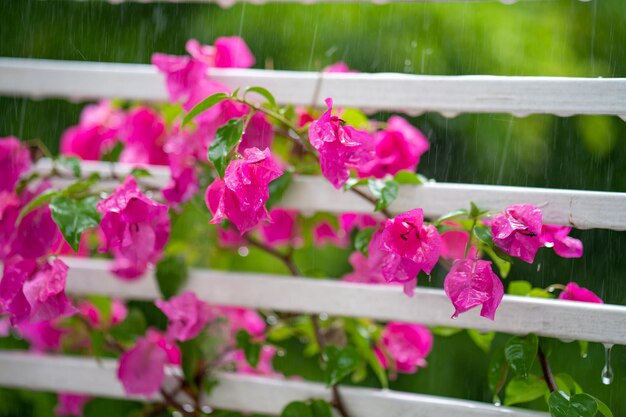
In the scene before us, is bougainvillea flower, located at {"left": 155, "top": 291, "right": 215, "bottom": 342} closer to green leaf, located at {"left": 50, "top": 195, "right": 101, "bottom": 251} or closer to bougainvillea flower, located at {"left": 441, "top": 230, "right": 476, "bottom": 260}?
green leaf, located at {"left": 50, "top": 195, "right": 101, "bottom": 251}

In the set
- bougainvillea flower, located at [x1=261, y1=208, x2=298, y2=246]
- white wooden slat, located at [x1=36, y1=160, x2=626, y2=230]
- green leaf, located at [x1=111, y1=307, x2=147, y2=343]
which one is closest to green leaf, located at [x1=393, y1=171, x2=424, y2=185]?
white wooden slat, located at [x1=36, y1=160, x2=626, y2=230]

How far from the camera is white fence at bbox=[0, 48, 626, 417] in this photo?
0.92 metres

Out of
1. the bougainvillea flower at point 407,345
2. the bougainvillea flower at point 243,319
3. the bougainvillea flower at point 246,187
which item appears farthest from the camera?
the bougainvillea flower at point 243,319

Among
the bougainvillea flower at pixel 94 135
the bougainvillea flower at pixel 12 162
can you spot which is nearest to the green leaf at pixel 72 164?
the bougainvillea flower at pixel 12 162

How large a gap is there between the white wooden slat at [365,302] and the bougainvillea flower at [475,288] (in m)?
0.14

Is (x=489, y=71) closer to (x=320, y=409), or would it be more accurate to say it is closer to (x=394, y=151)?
(x=394, y=151)

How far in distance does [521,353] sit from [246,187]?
0.37m

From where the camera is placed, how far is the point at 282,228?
1.18 m

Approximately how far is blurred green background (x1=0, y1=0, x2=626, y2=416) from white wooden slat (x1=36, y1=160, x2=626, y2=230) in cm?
42

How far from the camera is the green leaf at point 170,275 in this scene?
1105 millimetres

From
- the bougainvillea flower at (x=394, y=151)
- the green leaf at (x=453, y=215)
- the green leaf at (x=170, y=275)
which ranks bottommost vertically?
the green leaf at (x=170, y=275)

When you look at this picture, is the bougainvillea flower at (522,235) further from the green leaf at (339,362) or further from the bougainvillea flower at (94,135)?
the bougainvillea flower at (94,135)

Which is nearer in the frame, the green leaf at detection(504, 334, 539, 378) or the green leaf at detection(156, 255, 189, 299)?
the green leaf at detection(504, 334, 539, 378)

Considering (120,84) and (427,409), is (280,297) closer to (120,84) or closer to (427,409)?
(427,409)
